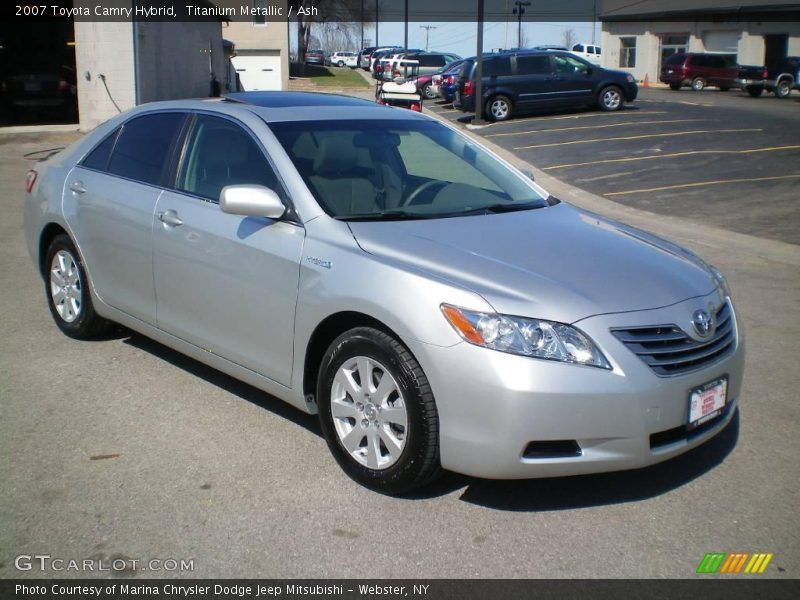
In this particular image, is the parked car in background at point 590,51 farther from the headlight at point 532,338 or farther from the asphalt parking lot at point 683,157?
the headlight at point 532,338

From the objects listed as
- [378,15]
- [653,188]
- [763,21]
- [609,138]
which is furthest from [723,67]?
[378,15]

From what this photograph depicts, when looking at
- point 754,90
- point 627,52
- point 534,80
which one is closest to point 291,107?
point 534,80

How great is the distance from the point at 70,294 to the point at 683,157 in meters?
14.9

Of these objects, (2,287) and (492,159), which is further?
(2,287)

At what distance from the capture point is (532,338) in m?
3.59

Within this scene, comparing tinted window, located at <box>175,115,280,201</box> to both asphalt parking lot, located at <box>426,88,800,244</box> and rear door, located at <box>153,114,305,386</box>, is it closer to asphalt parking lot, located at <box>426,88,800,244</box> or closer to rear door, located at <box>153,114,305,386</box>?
rear door, located at <box>153,114,305,386</box>

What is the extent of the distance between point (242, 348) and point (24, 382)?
1.71m

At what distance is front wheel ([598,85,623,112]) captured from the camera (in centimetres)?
2698

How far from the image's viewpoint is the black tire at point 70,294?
5.95 m

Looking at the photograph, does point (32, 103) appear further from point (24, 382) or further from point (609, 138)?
point (24, 382)

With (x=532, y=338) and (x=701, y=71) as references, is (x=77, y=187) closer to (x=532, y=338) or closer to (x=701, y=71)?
(x=532, y=338)

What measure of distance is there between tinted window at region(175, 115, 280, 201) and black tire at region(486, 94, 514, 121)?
879 inches

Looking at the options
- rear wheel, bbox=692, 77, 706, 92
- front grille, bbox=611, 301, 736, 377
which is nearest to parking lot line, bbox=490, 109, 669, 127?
rear wheel, bbox=692, 77, 706, 92

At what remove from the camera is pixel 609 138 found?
2148 centimetres
